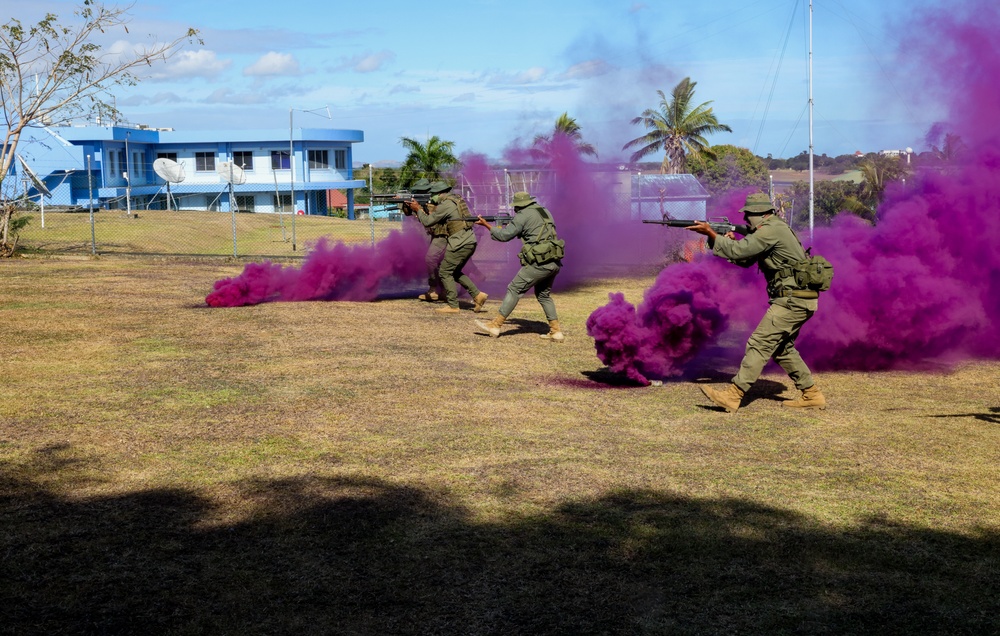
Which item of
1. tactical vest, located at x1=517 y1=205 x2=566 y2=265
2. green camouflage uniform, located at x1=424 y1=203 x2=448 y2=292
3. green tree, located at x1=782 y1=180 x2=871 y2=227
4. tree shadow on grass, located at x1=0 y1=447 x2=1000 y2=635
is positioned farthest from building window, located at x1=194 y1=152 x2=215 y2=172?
tree shadow on grass, located at x1=0 y1=447 x2=1000 y2=635

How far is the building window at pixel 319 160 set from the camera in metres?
58.6

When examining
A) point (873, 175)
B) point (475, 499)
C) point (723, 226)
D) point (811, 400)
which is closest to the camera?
point (475, 499)

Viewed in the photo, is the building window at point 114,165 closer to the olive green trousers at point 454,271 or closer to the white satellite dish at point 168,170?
the white satellite dish at point 168,170

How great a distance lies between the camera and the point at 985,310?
10.8m

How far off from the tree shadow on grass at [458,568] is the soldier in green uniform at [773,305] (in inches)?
106

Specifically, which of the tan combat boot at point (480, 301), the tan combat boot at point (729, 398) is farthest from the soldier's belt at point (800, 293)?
the tan combat boot at point (480, 301)

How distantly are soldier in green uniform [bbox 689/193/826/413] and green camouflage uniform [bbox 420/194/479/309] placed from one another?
660 cm

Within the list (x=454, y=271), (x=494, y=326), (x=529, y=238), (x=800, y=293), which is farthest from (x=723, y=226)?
(x=454, y=271)

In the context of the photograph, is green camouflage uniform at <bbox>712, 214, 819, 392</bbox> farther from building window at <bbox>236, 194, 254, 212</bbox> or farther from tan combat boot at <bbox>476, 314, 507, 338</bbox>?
building window at <bbox>236, 194, 254, 212</bbox>

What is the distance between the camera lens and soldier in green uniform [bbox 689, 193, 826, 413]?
8664mm

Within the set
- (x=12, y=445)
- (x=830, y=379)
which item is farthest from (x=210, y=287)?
(x=830, y=379)

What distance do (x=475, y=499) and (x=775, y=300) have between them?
4103 millimetres

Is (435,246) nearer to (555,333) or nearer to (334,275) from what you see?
(334,275)

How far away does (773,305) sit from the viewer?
888 centimetres
